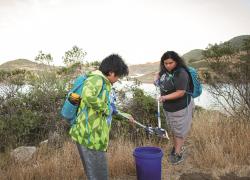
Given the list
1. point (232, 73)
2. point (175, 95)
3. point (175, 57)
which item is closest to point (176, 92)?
point (175, 95)

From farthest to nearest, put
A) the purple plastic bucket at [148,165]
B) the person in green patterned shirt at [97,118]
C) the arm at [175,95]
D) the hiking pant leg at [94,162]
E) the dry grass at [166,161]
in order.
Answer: the arm at [175,95] < the dry grass at [166,161] < the purple plastic bucket at [148,165] < the hiking pant leg at [94,162] < the person in green patterned shirt at [97,118]

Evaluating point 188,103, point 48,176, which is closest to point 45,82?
point 48,176

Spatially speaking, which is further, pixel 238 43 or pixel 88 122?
pixel 238 43

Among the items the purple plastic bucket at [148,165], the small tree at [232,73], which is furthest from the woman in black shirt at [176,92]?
the small tree at [232,73]

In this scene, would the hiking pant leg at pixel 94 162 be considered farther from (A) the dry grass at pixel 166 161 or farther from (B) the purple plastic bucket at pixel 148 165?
(A) the dry grass at pixel 166 161

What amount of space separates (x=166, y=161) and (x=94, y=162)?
92.7 inches

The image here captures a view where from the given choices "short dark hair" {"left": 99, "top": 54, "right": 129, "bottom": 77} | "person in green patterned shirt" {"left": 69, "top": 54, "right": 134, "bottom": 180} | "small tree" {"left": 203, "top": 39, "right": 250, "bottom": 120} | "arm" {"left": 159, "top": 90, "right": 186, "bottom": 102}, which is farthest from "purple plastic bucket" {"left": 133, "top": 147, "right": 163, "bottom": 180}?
"small tree" {"left": 203, "top": 39, "right": 250, "bottom": 120}

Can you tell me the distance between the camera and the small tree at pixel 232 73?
23.9 ft

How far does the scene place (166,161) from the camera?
5.46 meters

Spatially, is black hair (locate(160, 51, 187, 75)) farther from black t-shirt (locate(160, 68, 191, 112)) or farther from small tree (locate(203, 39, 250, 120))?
small tree (locate(203, 39, 250, 120))

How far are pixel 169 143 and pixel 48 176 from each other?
2.55 meters

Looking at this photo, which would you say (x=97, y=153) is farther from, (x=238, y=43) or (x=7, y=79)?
(x=238, y=43)

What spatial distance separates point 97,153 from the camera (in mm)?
3361

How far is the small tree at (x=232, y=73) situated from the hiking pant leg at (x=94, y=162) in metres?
4.48
